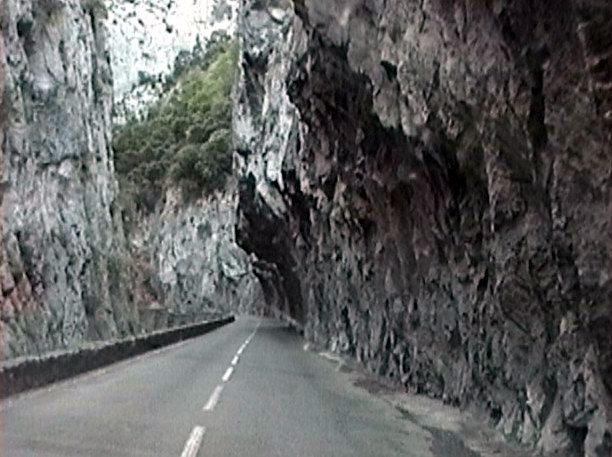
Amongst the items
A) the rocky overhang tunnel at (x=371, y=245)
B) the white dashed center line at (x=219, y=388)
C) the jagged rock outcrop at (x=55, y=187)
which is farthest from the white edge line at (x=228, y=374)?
the jagged rock outcrop at (x=55, y=187)

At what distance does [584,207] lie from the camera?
9.59 m

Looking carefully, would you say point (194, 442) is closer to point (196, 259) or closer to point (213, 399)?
point (213, 399)

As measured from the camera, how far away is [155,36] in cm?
13975

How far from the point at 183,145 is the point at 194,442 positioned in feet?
290

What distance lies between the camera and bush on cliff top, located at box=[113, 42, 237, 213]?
313 ft

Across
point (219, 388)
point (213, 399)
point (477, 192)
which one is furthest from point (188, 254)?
point (477, 192)

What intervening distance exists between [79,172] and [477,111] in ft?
124

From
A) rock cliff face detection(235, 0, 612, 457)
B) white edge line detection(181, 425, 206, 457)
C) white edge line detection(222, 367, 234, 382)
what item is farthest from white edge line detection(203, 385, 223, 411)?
rock cliff face detection(235, 0, 612, 457)

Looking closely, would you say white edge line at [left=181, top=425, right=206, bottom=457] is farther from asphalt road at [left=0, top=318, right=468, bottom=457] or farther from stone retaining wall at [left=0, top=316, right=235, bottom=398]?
stone retaining wall at [left=0, top=316, right=235, bottom=398]

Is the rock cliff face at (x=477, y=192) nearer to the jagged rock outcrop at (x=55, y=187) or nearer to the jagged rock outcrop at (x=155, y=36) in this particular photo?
the jagged rock outcrop at (x=55, y=187)

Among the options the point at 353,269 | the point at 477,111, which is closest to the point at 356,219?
the point at 353,269

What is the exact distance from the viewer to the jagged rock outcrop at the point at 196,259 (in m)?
100

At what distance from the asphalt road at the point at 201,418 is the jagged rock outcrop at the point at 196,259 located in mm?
75481

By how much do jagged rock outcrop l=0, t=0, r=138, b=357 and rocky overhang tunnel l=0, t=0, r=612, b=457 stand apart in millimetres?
173
